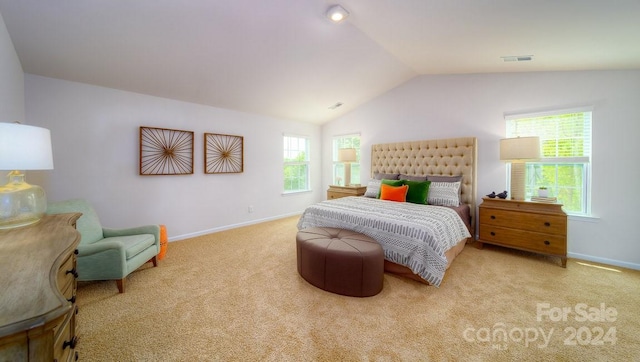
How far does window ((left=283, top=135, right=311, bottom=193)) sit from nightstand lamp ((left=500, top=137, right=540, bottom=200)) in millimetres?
3837

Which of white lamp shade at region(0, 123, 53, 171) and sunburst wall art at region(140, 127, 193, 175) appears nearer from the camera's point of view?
white lamp shade at region(0, 123, 53, 171)

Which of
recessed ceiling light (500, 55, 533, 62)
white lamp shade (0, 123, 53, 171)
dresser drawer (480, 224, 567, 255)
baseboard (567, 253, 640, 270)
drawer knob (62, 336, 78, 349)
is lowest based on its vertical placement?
baseboard (567, 253, 640, 270)

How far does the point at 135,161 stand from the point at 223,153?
129 centimetres

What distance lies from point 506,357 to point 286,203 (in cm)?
444

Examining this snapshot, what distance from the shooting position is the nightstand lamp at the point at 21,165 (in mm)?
1248

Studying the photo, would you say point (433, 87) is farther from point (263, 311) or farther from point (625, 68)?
point (263, 311)

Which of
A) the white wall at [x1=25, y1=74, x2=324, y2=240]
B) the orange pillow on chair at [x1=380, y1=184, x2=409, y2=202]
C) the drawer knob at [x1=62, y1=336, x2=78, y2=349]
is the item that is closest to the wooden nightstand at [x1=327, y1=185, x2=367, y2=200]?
the orange pillow on chair at [x1=380, y1=184, x2=409, y2=202]

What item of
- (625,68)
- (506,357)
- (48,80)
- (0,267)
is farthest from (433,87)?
(48,80)

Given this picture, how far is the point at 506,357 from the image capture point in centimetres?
157

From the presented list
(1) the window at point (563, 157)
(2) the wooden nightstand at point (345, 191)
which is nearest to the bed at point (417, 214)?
(2) the wooden nightstand at point (345, 191)

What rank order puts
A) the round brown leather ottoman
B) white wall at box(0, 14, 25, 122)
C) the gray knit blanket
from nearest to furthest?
white wall at box(0, 14, 25, 122)
the round brown leather ottoman
the gray knit blanket

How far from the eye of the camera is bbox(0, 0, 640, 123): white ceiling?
2.09 metres

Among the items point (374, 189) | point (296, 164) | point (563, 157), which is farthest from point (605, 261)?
point (296, 164)

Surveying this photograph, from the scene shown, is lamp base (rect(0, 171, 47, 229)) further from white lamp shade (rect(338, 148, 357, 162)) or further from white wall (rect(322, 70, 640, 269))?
white wall (rect(322, 70, 640, 269))
